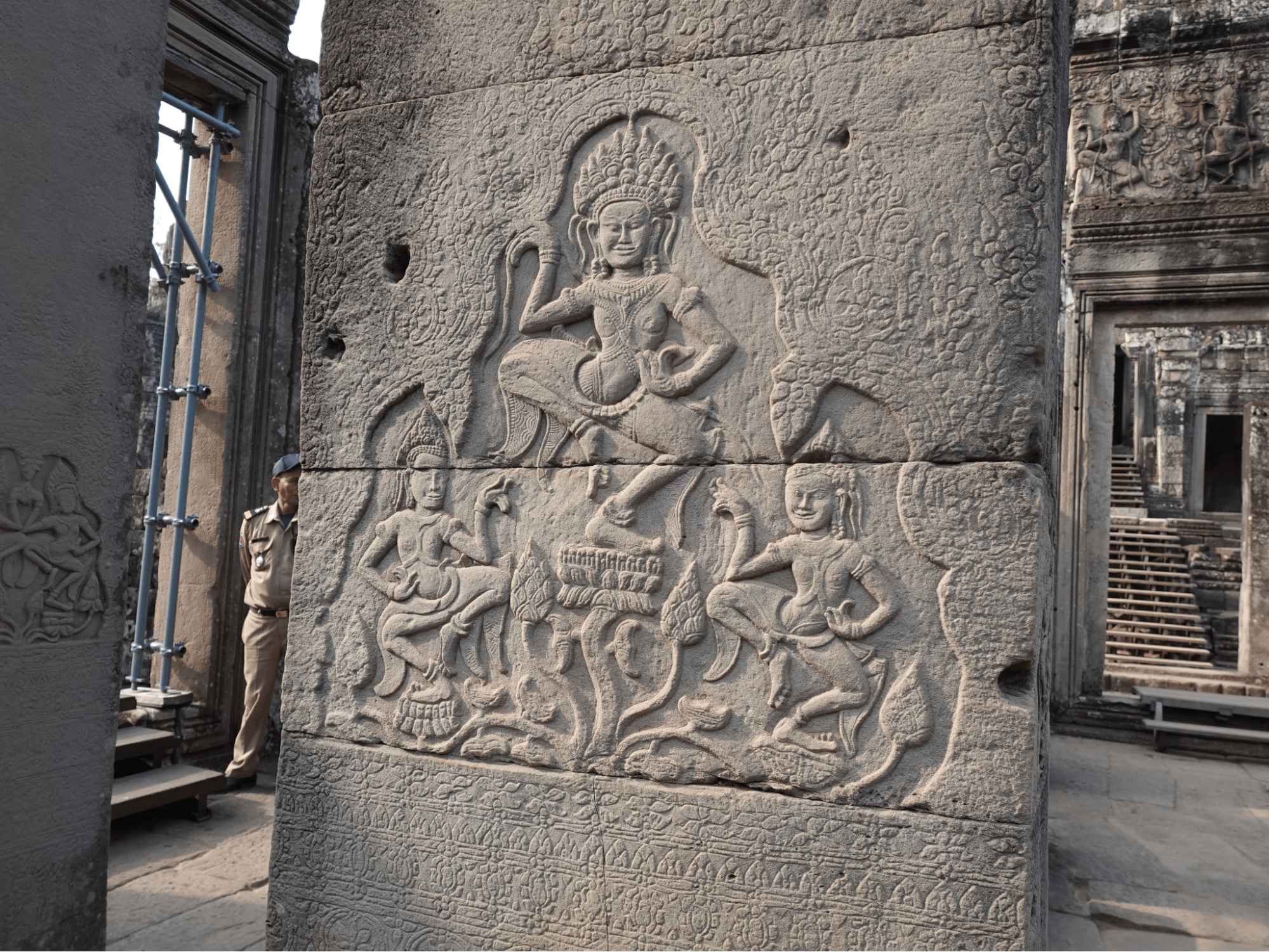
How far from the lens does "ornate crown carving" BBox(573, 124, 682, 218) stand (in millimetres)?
2400

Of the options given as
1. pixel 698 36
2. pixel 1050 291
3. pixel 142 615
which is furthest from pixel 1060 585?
pixel 142 615

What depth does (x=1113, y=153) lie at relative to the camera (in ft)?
22.0

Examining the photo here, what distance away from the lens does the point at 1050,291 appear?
2.13 metres

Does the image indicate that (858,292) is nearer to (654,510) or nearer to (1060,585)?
(654,510)

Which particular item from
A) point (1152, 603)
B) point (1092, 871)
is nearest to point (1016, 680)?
point (1092, 871)

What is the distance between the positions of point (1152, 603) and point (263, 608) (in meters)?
10.4

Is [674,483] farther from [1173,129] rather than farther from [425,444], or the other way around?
[1173,129]

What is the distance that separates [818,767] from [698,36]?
6.30 feet

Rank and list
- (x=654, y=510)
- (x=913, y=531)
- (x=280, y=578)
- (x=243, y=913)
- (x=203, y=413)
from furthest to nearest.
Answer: (x=203, y=413) < (x=280, y=578) < (x=243, y=913) < (x=654, y=510) < (x=913, y=531)

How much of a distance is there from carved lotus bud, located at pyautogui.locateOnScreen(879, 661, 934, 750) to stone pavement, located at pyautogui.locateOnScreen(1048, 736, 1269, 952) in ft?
5.70

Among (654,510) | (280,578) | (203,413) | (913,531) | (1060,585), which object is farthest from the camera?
(1060,585)

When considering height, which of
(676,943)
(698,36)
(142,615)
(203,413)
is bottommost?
(676,943)

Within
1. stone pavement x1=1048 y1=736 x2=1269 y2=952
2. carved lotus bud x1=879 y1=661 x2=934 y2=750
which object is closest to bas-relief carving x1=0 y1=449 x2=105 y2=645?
carved lotus bud x1=879 y1=661 x2=934 y2=750

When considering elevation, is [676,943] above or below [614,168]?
below
